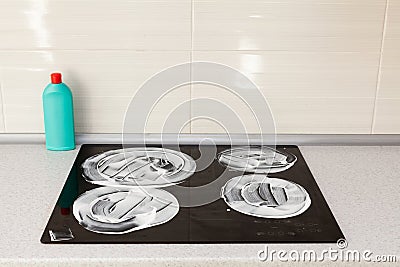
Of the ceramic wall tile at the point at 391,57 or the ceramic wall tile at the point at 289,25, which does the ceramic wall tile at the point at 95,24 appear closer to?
the ceramic wall tile at the point at 289,25

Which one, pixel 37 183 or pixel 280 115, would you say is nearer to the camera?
pixel 37 183

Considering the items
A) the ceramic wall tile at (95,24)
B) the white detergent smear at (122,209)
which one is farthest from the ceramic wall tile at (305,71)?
the white detergent smear at (122,209)

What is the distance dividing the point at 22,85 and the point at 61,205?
0.48m

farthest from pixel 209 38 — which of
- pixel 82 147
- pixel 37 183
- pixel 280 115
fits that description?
pixel 37 183

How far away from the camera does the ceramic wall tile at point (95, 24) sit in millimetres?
1461

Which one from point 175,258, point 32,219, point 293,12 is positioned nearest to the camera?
point 175,258

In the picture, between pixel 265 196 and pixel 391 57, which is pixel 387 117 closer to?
pixel 391 57

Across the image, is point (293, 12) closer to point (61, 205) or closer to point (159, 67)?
point (159, 67)

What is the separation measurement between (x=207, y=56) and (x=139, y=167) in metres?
0.36

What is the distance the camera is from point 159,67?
1.51 metres

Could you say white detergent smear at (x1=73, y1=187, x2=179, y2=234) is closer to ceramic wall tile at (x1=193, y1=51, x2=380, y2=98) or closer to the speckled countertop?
the speckled countertop

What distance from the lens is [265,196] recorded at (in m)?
1.24

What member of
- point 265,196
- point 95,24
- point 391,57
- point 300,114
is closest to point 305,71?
point 300,114

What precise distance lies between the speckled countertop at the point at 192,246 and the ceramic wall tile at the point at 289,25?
299mm
